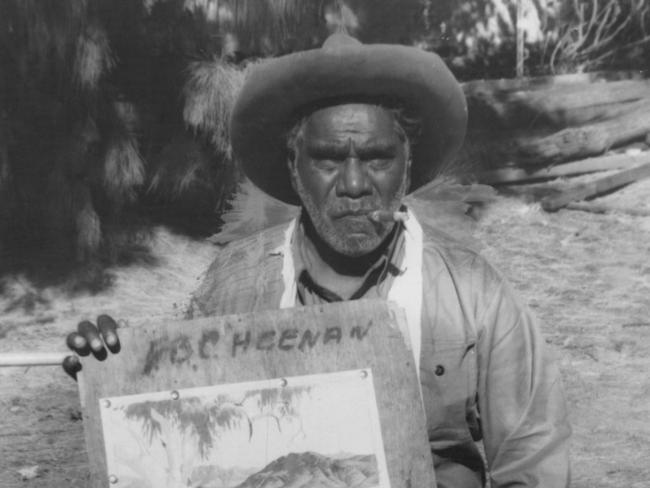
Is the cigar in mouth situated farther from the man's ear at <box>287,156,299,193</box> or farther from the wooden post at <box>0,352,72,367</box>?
the wooden post at <box>0,352,72,367</box>

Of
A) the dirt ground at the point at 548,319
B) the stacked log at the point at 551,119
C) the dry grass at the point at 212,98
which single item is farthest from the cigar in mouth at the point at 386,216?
the stacked log at the point at 551,119

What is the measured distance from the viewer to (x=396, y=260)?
2180 mm

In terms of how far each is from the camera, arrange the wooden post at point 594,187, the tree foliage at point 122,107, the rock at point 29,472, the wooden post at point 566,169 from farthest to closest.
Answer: the wooden post at point 566,169, the wooden post at point 594,187, the tree foliage at point 122,107, the rock at point 29,472

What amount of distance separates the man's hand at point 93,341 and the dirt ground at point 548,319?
6.90 feet

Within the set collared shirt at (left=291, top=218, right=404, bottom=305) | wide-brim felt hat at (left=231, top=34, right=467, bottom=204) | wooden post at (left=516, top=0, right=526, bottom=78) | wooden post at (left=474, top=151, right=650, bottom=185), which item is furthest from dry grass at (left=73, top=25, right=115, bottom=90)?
collared shirt at (left=291, top=218, right=404, bottom=305)

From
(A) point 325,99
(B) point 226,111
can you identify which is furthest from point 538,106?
(A) point 325,99

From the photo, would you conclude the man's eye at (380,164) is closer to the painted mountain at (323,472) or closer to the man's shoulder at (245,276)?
the man's shoulder at (245,276)

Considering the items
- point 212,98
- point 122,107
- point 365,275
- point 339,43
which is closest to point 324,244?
point 365,275

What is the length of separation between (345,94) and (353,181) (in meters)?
0.20

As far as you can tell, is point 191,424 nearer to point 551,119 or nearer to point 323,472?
point 323,472

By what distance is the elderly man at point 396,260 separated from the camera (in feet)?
6.50

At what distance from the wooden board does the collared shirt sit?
0.33 m

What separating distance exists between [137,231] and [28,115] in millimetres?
764

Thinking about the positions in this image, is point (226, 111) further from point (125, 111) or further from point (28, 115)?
point (28, 115)
